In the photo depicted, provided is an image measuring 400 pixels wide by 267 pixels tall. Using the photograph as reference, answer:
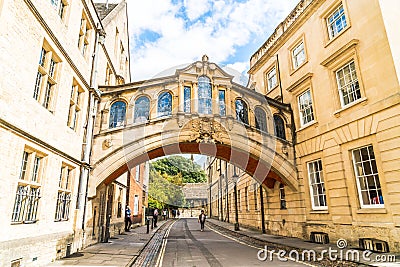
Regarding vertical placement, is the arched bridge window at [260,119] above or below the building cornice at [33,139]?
above

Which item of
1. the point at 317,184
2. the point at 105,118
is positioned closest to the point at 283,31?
the point at 317,184

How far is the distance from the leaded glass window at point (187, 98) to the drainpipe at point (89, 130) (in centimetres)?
421

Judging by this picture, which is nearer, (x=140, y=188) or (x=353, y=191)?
(x=353, y=191)

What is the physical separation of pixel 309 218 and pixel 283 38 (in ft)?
35.6

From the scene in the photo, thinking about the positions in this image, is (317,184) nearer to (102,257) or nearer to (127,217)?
(102,257)

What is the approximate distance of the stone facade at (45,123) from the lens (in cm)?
591

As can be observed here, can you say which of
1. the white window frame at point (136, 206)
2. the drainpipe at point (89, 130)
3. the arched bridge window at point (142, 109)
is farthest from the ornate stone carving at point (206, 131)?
the white window frame at point (136, 206)

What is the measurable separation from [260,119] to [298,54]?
4585 mm

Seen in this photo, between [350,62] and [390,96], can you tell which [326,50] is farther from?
[390,96]

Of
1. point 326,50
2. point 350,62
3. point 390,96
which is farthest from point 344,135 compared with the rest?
point 326,50

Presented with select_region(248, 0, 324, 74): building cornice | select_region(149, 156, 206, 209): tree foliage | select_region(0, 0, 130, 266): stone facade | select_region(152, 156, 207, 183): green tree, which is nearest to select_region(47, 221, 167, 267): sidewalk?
select_region(0, 0, 130, 266): stone facade

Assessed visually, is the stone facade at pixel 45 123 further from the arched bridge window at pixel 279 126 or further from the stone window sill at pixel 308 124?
the stone window sill at pixel 308 124

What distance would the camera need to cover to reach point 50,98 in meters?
8.32

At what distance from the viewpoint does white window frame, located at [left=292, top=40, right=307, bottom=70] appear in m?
14.7
